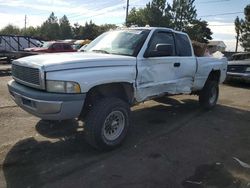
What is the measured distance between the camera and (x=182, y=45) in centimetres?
760

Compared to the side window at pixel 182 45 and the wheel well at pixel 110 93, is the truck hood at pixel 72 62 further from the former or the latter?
the side window at pixel 182 45

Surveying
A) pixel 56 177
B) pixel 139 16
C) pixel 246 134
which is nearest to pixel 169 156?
pixel 56 177

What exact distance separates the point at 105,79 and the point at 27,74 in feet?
3.77

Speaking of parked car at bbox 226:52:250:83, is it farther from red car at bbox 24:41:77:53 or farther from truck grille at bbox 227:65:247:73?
red car at bbox 24:41:77:53

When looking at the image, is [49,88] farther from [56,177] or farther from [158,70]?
[158,70]

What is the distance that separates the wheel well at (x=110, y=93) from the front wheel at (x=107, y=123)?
176 millimetres

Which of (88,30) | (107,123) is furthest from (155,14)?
(107,123)

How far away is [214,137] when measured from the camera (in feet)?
21.3

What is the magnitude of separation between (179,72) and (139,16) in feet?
180

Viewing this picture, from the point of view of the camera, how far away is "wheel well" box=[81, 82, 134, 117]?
5.38 m

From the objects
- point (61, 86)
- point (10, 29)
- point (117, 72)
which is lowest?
point (61, 86)

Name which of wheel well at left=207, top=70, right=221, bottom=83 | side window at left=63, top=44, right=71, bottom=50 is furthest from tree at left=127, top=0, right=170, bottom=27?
wheel well at left=207, top=70, right=221, bottom=83

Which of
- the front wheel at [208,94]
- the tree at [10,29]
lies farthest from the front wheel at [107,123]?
the tree at [10,29]

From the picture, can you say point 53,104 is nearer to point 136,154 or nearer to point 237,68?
point 136,154
